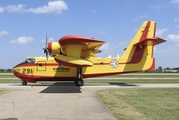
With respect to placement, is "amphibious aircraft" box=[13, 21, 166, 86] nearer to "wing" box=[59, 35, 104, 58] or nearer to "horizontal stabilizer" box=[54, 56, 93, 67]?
"wing" box=[59, 35, 104, 58]

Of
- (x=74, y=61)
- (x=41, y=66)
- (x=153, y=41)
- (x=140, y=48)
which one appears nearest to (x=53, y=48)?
(x=74, y=61)

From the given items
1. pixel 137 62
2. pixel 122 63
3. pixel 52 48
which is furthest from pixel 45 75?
pixel 137 62

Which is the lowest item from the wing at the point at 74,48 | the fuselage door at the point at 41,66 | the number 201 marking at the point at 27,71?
the number 201 marking at the point at 27,71

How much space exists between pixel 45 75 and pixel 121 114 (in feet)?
49.4

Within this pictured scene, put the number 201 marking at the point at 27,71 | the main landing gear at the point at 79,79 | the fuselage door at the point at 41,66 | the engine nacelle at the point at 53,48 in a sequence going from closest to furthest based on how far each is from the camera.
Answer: the engine nacelle at the point at 53,48, the main landing gear at the point at 79,79, the number 201 marking at the point at 27,71, the fuselage door at the point at 41,66

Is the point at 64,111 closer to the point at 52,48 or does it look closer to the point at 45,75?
the point at 52,48

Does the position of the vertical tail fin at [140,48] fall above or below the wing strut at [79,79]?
above

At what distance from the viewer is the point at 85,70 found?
22.2 m

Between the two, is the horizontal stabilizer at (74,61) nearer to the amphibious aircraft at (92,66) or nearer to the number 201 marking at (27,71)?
the amphibious aircraft at (92,66)

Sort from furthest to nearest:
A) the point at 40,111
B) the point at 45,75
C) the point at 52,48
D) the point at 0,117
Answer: the point at 45,75, the point at 52,48, the point at 40,111, the point at 0,117

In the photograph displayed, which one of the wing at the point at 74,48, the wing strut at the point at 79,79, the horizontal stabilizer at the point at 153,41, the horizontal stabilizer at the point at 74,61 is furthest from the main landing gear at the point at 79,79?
the horizontal stabilizer at the point at 153,41

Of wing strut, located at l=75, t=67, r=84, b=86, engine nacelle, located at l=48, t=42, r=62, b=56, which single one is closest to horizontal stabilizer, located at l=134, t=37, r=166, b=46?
wing strut, located at l=75, t=67, r=84, b=86

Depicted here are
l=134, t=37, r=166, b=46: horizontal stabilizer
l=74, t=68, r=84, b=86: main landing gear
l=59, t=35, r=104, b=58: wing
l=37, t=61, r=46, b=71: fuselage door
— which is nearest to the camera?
l=59, t=35, r=104, b=58: wing

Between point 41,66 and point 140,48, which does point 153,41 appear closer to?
point 140,48
